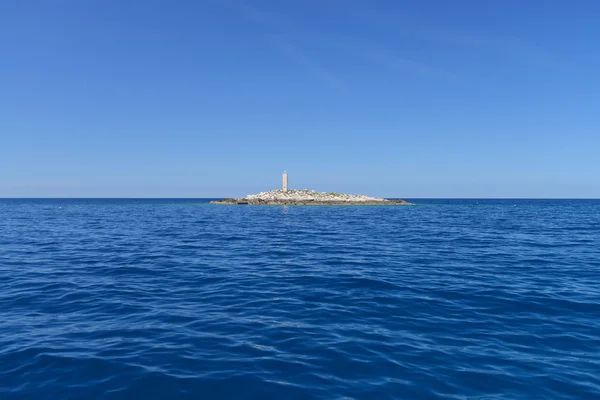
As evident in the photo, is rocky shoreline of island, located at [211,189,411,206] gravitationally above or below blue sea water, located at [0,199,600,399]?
above

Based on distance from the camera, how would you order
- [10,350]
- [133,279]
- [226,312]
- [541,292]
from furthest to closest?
[133,279] → [541,292] → [226,312] → [10,350]

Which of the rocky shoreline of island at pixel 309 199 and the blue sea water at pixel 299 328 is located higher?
the rocky shoreline of island at pixel 309 199

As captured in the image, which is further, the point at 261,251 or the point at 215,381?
the point at 261,251

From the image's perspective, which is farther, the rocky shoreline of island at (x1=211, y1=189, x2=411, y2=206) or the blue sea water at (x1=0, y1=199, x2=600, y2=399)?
the rocky shoreline of island at (x1=211, y1=189, x2=411, y2=206)

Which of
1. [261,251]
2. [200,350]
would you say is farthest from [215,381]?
[261,251]

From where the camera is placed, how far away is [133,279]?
615 inches

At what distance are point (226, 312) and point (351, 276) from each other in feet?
22.6

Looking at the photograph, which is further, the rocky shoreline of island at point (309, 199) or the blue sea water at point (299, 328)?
the rocky shoreline of island at point (309, 199)

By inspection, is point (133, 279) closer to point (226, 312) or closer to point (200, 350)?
point (226, 312)

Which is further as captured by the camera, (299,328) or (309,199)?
(309,199)

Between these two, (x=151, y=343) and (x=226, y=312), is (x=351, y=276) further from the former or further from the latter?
(x=151, y=343)

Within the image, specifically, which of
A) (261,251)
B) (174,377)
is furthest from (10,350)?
(261,251)

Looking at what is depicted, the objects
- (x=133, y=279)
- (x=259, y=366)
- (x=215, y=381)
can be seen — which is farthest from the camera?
(x=133, y=279)

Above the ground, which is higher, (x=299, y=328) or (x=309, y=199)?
(x=309, y=199)
